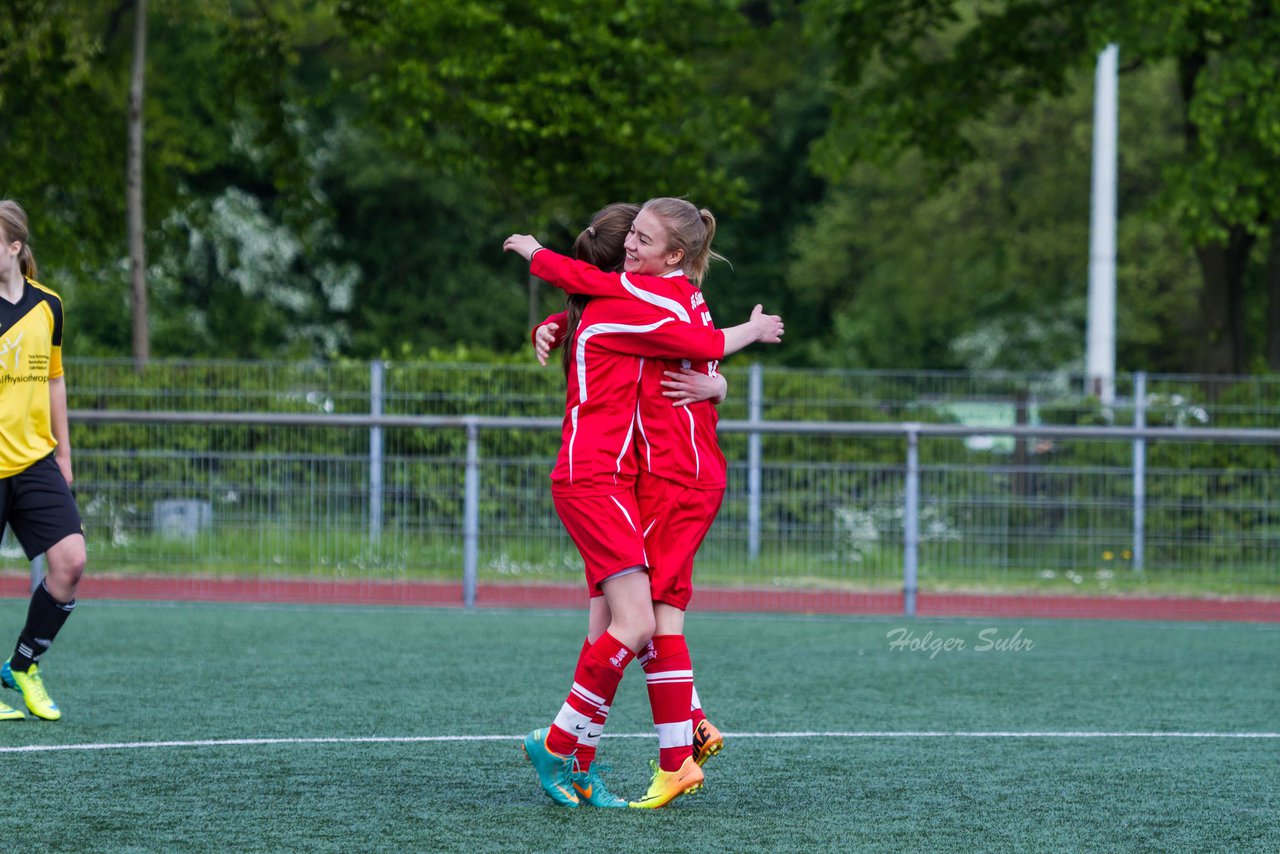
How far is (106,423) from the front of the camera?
39.7ft

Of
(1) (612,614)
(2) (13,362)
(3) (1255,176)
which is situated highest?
(3) (1255,176)

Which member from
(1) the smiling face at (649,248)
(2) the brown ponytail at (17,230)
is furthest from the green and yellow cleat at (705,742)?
(2) the brown ponytail at (17,230)

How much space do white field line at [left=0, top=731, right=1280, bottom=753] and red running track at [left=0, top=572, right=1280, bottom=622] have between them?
5.41 meters

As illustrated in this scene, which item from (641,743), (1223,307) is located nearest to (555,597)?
(641,743)

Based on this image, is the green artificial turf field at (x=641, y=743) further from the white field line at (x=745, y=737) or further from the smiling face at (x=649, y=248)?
the smiling face at (x=649, y=248)

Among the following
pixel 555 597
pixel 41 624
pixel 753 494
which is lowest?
pixel 555 597

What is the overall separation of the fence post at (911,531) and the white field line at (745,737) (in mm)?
5205

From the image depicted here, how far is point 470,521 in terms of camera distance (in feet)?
40.0

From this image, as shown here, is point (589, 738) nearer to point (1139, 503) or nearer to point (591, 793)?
point (591, 793)

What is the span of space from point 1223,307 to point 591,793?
626 inches

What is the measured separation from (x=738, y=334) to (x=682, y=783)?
1.29 metres

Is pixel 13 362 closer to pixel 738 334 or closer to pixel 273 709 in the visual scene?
pixel 273 709

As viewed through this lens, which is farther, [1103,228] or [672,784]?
[1103,228]

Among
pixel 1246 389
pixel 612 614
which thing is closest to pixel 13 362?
pixel 612 614
